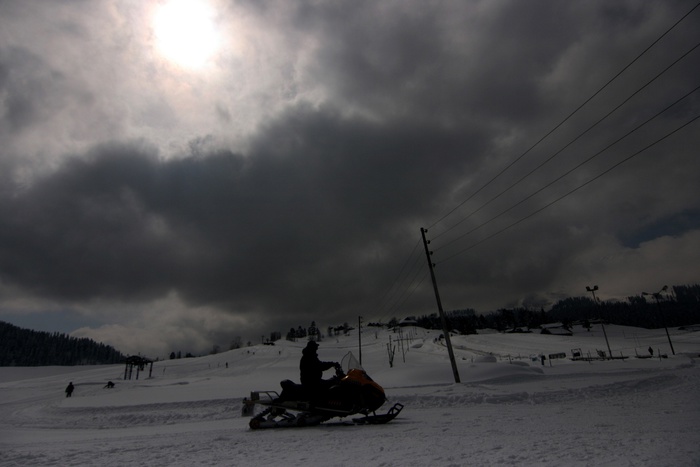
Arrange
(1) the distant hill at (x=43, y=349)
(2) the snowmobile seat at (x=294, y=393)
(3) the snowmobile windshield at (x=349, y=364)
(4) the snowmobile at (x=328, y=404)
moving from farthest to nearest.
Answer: (1) the distant hill at (x=43, y=349)
(3) the snowmobile windshield at (x=349, y=364)
(2) the snowmobile seat at (x=294, y=393)
(4) the snowmobile at (x=328, y=404)

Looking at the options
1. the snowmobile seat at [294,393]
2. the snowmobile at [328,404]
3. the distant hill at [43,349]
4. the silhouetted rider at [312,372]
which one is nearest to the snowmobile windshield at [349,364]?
the snowmobile at [328,404]

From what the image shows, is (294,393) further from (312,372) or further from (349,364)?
(349,364)

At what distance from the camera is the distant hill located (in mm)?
159000

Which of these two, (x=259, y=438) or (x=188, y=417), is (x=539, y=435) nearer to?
(x=259, y=438)

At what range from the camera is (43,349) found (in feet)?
558

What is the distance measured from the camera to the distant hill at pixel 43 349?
522 feet

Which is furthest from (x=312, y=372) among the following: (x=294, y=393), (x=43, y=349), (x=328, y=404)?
(x=43, y=349)

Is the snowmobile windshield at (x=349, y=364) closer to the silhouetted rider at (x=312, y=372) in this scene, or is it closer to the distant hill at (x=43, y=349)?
the silhouetted rider at (x=312, y=372)

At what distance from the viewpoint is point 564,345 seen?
84312 millimetres

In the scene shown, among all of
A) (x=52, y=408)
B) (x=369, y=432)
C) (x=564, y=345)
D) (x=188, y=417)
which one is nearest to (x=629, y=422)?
(x=369, y=432)

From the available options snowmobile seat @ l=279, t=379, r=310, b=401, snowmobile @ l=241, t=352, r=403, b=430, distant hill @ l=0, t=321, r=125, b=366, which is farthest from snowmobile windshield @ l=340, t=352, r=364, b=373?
distant hill @ l=0, t=321, r=125, b=366

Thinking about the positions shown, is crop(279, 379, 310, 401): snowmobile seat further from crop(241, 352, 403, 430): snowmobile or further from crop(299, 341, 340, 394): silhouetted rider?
crop(299, 341, 340, 394): silhouetted rider

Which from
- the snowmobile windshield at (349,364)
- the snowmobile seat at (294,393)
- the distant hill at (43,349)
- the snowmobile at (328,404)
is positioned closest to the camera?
the snowmobile at (328,404)

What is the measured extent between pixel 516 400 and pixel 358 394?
23.8ft
